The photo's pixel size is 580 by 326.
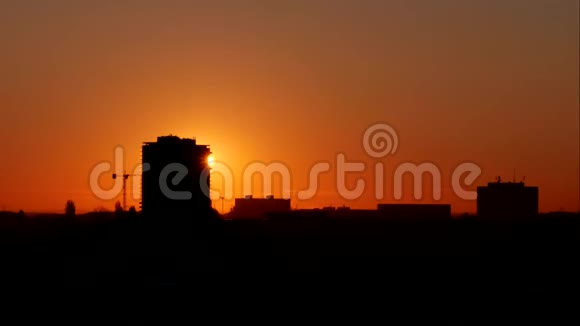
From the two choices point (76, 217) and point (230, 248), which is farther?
point (76, 217)

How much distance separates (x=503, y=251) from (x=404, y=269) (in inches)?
894

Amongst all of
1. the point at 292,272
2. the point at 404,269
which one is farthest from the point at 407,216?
the point at 292,272

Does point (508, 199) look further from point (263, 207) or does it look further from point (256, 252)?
point (256, 252)

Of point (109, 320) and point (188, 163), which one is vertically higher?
point (188, 163)

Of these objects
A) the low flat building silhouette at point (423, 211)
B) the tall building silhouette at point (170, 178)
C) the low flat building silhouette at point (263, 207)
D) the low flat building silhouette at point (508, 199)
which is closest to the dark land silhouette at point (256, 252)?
the tall building silhouette at point (170, 178)

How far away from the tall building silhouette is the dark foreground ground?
1.43 m

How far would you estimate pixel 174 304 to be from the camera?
92188mm

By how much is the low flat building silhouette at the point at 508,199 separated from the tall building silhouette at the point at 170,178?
253 feet

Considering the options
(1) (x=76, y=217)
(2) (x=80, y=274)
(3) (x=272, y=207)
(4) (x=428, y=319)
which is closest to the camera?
(4) (x=428, y=319)

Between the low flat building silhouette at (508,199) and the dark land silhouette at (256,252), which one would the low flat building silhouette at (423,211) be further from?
the dark land silhouette at (256,252)

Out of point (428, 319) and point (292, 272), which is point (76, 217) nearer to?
point (292, 272)

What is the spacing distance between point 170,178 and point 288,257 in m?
17.7

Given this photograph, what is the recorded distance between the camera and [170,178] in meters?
→ 119

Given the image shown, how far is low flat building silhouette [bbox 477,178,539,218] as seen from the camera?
608ft
